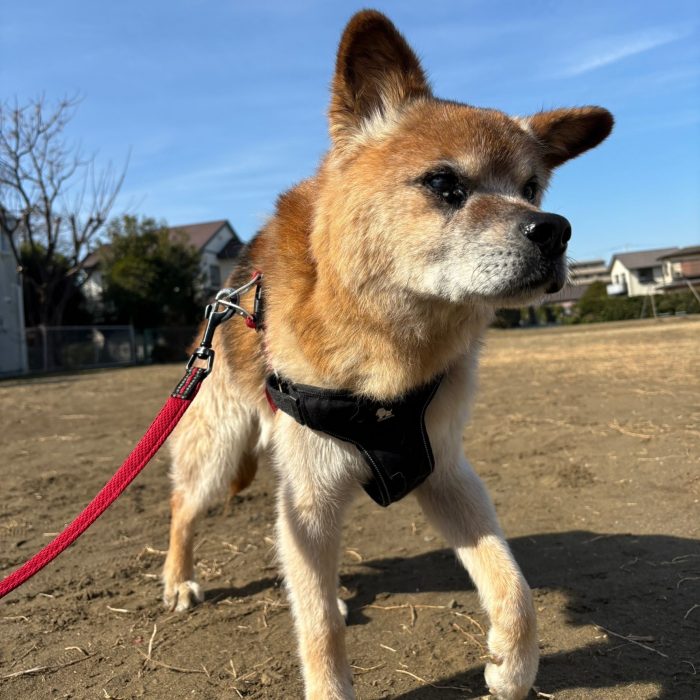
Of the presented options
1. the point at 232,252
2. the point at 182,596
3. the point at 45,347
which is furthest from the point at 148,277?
the point at 182,596

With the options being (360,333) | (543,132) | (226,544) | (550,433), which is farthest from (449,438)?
(550,433)

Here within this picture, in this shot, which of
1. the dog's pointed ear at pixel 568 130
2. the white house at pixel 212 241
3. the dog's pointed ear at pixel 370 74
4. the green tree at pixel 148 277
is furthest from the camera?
the white house at pixel 212 241

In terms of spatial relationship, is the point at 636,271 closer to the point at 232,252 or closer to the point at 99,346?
the point at 99,346

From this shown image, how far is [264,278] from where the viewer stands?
277 cm

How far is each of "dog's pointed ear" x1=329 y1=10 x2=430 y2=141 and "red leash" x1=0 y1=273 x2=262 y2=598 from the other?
3.09ft

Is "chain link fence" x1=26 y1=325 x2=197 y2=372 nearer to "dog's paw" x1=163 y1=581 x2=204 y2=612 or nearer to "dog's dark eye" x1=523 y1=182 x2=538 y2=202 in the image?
"dog's paw" x1=163 y1=581 x2=204 y2=612

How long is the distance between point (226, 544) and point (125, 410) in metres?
6.77

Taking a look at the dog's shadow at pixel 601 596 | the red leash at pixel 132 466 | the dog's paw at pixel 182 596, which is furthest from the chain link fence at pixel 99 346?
the red leash at pixel 132 466

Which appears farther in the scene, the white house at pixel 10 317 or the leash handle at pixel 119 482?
the white house at pixel 10 317

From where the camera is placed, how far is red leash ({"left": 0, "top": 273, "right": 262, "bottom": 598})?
200 cm

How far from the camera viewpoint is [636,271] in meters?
77.5

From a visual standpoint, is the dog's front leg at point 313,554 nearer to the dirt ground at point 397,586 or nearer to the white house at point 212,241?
the dirt ground at point 397,586

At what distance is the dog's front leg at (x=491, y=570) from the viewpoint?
6.86 feet

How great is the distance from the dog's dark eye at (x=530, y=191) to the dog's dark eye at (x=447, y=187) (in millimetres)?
366
